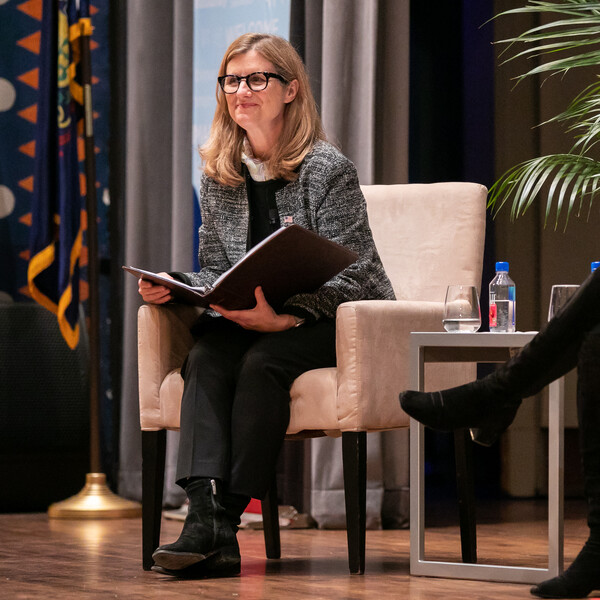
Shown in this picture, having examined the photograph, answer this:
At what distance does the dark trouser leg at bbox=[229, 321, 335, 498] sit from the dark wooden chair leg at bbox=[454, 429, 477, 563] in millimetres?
400

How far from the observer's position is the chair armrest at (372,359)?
2158 millimetres

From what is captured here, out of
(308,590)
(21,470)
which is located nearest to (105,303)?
(21,470)

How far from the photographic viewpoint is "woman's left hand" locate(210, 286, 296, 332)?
2205 millimetres

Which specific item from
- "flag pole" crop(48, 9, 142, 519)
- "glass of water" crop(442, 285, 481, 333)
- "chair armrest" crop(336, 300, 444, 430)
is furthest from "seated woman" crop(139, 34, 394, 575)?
"flag pole" crop(48, 9, 142, 519)

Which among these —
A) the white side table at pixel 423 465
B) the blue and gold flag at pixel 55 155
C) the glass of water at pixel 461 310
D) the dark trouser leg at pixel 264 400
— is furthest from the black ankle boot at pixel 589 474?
the blue and gold flag at pixel 55 155

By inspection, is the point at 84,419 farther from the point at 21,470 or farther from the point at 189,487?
the point at 189,487

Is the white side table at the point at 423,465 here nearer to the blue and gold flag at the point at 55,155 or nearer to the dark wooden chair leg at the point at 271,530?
the dark wooden chair leg at the point at 271,530

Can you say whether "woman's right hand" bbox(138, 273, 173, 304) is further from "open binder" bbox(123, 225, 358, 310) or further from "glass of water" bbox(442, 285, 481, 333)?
"glass of water" bbox(442, 285, 481, 333)

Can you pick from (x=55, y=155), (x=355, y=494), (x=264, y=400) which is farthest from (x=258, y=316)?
(x=55, y=155)

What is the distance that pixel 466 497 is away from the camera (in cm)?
240

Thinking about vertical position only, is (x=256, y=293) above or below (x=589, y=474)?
above

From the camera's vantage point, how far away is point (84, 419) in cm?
365

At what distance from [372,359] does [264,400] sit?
0.79 feet

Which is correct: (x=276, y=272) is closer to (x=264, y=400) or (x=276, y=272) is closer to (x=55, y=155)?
(x=264, y=400)
